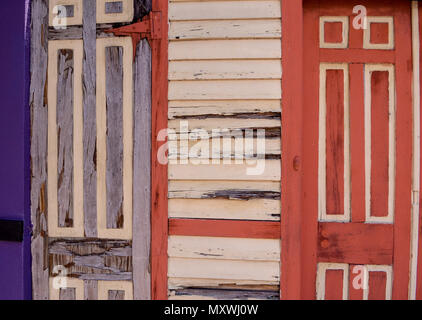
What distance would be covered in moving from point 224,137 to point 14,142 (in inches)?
61.7

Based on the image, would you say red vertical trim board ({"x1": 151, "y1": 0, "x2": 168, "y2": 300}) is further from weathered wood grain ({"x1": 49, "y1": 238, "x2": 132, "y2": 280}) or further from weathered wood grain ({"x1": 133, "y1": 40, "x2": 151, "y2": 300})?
weathered wood grain ({"x1": 49, "y1": 238, "x2": 132, "y2": 280})

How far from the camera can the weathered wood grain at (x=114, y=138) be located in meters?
2.20

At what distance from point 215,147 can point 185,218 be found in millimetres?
554

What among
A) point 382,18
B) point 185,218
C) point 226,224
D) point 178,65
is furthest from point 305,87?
point 185,218

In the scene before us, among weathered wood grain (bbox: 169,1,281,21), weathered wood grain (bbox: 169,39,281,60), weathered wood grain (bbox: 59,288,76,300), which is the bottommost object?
weathered wood grain (bbox: 59,288,76,300)

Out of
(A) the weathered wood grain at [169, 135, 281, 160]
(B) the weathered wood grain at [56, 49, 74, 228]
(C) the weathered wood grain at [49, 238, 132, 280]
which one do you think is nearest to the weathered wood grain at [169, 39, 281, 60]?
(A) the weathered wood grain at [169, 135, 281, 160]

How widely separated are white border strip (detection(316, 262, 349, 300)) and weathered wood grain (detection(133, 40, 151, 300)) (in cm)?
127

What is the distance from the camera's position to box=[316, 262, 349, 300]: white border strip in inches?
88.8

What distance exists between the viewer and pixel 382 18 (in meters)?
2.23

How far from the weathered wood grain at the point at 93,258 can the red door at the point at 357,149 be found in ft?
4.42

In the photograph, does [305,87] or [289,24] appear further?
[305,87]

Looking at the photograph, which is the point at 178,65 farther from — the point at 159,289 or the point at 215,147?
the point at 159,289

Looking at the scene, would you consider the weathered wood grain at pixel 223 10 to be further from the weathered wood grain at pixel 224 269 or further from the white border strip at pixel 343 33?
the weathered wood grain at pixel 224 269

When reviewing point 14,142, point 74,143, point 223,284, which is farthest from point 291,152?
point 14,142
